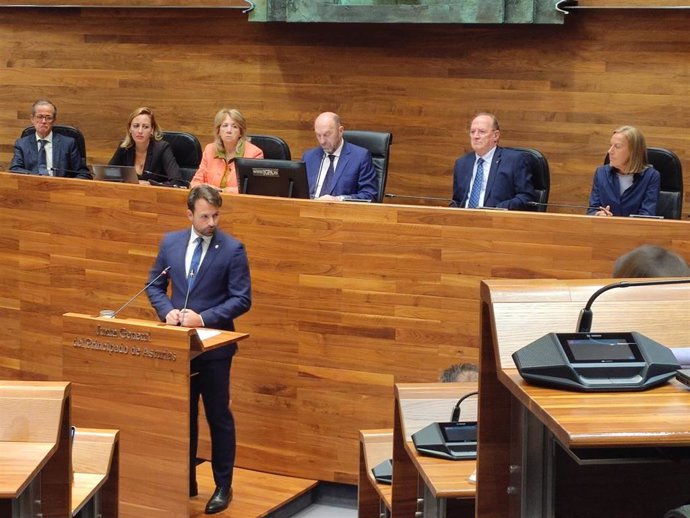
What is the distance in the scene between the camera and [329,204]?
435 centimetres

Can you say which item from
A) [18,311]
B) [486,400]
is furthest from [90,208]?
[486,400]

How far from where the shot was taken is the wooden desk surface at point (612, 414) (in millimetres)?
1069

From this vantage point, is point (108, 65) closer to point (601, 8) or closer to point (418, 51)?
point (418, 51)

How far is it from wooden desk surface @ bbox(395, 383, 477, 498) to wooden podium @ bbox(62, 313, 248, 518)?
4.60 ft

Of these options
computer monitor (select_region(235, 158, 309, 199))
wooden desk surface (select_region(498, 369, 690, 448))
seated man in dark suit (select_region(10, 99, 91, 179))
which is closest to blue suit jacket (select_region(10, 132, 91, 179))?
seated man in dark suit (select_region(10, 99, 91, 179))

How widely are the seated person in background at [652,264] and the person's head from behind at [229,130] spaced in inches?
131

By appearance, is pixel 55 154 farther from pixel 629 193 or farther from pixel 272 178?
pixel 629 193

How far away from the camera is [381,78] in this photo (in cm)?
603

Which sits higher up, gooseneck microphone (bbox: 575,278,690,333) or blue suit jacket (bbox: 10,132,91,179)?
blue suit jacket (bbox: 10,132,91,179)

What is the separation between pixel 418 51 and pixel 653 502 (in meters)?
4.71

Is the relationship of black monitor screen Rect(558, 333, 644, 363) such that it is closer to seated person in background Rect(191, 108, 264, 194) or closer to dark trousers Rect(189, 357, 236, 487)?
dark trousers Rect(189, 357, 236, 487)

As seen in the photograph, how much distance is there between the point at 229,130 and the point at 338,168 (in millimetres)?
502

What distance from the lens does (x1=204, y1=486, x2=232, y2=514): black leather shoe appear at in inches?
164

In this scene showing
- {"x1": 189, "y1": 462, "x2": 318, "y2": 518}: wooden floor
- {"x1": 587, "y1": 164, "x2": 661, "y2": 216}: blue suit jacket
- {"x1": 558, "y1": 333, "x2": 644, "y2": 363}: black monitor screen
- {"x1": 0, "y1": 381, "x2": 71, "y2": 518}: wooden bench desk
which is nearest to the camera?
{"x1": 558, "y1": 333, "x2": 644, "y2": 363}: black monitor screen
